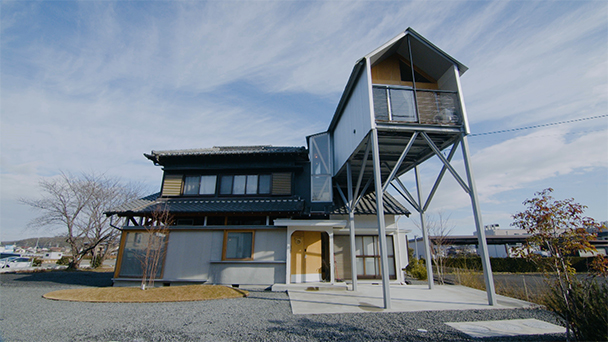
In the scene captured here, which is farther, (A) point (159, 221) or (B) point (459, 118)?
(A) point (159, 221)

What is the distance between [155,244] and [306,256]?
6001 millimetres

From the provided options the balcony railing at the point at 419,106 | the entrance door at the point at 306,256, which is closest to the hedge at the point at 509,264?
the entrance door at the point at 306,256

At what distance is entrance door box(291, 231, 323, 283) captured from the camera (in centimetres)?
1110

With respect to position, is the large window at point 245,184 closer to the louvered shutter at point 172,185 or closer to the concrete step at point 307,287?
the louvered shutter at point 172,185

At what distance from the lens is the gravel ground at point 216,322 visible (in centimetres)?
470

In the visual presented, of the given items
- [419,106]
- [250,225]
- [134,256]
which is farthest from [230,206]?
[419,106]

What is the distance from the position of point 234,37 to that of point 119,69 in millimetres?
4064

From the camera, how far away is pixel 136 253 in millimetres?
10773

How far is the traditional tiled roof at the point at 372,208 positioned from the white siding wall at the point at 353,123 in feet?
6.40

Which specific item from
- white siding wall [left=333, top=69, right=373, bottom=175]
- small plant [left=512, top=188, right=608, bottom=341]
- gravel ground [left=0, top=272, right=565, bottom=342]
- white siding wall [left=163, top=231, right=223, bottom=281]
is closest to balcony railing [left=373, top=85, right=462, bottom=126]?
white siding wall [left=333, top=69, right=373, bottom=175]

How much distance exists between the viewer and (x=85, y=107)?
9.77 m

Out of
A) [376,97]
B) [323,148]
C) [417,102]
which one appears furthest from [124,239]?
[417,102]

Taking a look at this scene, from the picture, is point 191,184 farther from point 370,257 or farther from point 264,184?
point 370,257

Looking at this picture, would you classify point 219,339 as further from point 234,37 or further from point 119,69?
point 119,69
